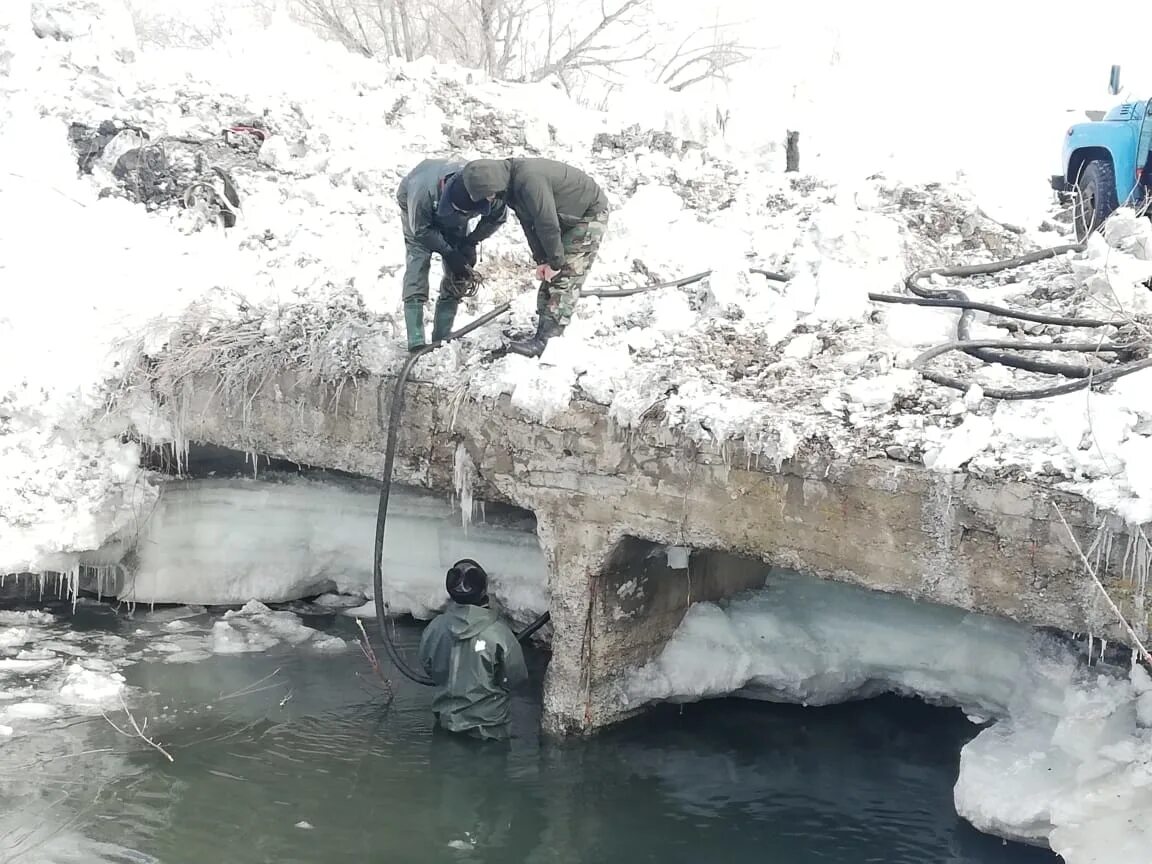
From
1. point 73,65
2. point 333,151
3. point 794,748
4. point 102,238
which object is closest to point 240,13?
point 73,65

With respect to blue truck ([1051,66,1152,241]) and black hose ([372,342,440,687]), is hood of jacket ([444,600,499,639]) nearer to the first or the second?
black hose ([372,342,440,687])

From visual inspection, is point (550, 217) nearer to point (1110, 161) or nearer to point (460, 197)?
point (460, 197)

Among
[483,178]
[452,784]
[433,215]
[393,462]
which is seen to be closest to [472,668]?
[452,784]

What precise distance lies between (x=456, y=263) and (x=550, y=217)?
2.57 ft

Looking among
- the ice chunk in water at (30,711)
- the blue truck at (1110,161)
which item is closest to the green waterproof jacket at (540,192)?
the ice chunk in water at (30,711)

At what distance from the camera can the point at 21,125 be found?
10398 millimetres

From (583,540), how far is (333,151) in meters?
6.59

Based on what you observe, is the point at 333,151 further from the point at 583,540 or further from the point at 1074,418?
the point at 1074,418

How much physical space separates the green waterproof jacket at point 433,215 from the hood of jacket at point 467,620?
2143 mm

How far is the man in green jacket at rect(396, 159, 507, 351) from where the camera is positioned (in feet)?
20.3

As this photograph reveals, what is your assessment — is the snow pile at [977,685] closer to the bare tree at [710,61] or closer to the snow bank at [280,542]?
the snow bank at [280,542]

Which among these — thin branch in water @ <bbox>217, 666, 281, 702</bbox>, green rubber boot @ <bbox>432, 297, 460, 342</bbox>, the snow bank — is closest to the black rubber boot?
green rubber boot @ <bbox>432, 297, 460, 342</bbox>

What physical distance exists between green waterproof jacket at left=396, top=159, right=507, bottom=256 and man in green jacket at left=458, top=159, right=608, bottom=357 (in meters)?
0.22

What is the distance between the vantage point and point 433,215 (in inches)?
247
